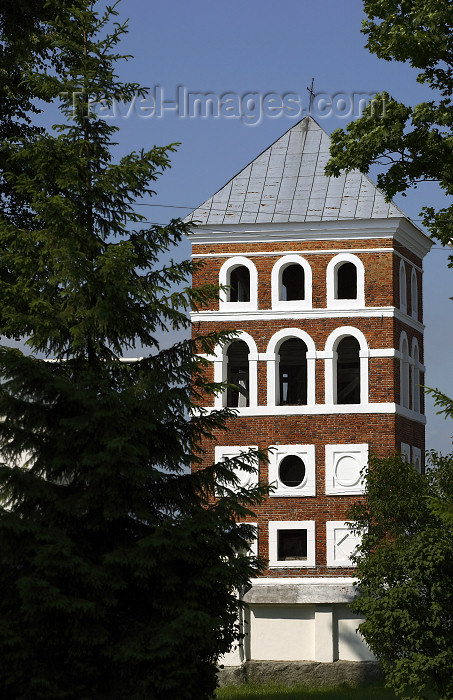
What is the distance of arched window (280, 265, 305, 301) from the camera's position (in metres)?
40.9

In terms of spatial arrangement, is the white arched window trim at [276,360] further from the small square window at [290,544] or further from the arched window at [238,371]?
the small square window at [290,544]

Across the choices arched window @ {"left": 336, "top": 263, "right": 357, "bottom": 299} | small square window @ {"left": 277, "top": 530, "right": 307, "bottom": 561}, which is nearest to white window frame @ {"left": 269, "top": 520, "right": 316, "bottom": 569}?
small square window @ {"left": 277, "top": 530, "right": 307, "bottom": 561}

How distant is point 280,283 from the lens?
40.1m

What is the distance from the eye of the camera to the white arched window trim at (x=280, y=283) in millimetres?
39688

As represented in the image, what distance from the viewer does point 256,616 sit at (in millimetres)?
38656

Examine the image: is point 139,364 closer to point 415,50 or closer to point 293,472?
point 415,50

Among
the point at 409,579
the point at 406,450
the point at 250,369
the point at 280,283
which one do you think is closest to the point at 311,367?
the point at 250,369

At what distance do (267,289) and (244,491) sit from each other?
875 inches

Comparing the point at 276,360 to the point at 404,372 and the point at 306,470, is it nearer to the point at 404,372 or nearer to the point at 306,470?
the point at 306,470

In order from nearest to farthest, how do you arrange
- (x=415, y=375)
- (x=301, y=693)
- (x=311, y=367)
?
(x=301, y=693) < (x=311, y=367) < (x=415, y=375)

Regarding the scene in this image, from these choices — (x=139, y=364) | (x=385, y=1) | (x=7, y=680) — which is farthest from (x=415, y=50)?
(x=7, y=680)

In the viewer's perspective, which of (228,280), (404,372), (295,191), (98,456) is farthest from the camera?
(295,191)

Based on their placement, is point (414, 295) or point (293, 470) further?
point (414, 295)

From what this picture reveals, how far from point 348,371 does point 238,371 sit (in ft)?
11.9
